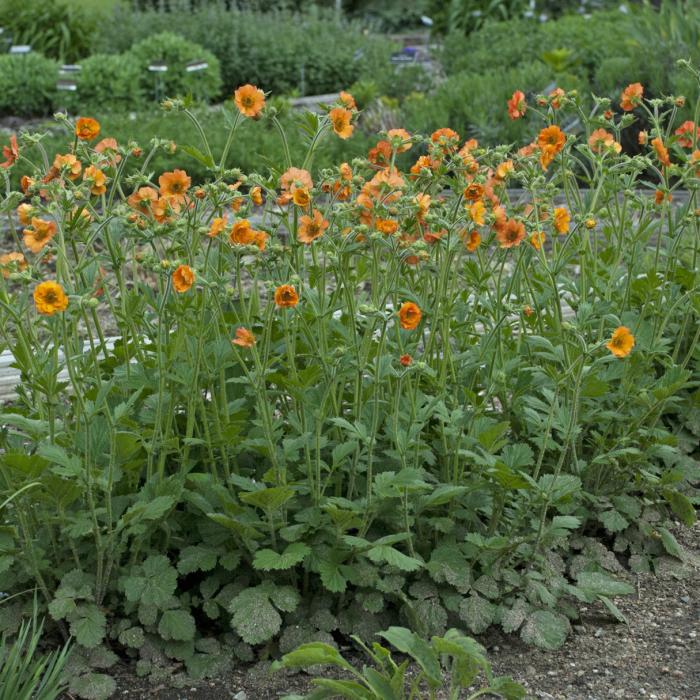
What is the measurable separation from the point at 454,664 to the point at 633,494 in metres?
1.22

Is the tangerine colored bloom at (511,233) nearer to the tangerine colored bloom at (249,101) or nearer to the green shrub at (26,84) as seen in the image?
the tangerine colored bloom at (249,101)

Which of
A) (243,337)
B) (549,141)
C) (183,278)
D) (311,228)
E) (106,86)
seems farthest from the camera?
(106,86)

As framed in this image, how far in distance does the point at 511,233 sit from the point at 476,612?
86 centimetres

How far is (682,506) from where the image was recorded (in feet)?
9.62

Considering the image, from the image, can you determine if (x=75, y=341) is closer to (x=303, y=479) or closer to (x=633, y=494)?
(x=303, y=479)

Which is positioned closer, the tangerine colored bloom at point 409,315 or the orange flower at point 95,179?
the tangerine colored bloom at point 409,315

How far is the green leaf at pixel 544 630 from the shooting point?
2438 mm

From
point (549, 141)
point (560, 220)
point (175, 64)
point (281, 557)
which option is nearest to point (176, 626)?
point (281, 557)

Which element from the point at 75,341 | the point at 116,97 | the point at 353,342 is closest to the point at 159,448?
the point at 75,341

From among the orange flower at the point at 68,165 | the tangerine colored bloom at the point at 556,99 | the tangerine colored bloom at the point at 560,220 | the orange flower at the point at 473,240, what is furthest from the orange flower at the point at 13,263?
the tangerine colored bloom at the point at 556,99

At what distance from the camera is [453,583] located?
2.45m

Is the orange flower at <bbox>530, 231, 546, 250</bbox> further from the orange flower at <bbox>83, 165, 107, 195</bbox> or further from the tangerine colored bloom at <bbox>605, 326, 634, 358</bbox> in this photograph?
the orange flower at <bbox>83, 165, 107, 195</bbox>

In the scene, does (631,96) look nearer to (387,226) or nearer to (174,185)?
(387,226)

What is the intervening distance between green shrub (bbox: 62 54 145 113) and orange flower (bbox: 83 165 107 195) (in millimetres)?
7019
